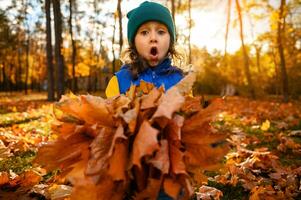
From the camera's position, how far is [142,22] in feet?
8.71

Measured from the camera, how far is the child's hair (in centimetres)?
263

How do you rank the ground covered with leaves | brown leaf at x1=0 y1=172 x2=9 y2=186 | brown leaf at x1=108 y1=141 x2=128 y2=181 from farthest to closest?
brown leaf at x1=0 y1=172 x2=9 y2=186 → the ground covered with leaves → brown leaf at x1=108 y1=141 x2=128 y2=181

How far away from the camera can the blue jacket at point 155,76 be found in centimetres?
273

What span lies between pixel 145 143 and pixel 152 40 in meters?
1.26

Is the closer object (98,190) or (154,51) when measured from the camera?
(98,190)

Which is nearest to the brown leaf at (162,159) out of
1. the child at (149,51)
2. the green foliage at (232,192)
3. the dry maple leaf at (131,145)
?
the dry maple leaf at (131,145)

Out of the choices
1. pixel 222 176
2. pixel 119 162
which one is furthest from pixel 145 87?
pixel 222 176

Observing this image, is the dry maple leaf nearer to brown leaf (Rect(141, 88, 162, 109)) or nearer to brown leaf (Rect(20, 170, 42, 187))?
brown leaf (Rect(141, 88, 162, 109))

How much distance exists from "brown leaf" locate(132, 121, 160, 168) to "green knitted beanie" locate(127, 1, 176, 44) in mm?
1289

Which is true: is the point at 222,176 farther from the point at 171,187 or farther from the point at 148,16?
the point at 171,187

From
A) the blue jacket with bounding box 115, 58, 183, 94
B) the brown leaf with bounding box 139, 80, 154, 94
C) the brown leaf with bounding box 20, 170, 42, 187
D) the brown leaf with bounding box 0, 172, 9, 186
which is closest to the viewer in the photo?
the brown leaf with bounding box 139, 80, 154, 94

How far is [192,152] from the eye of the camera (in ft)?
5.49

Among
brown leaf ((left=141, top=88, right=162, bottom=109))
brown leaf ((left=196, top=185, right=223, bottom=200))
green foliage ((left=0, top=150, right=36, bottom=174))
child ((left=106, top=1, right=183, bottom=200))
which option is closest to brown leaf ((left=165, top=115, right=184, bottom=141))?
brown leaf ((left=141, top=88, right=162, bottom=109))

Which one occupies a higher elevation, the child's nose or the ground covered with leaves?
the child's nose
